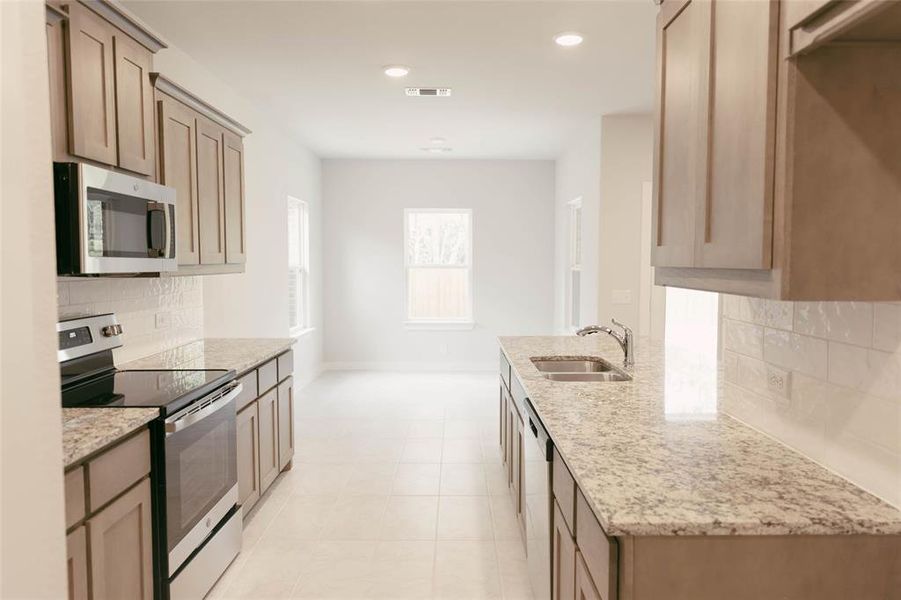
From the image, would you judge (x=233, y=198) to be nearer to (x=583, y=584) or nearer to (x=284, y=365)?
(x=284, y=365)

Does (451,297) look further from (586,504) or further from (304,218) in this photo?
(586,504)

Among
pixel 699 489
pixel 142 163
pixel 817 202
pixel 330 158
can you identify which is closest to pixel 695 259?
pixel 817 202

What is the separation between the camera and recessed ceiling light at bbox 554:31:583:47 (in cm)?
356

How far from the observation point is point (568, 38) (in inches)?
142

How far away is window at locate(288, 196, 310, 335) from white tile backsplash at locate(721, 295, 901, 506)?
5.52m

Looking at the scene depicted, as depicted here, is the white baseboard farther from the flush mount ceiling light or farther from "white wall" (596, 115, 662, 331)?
the flush mount ceiling light

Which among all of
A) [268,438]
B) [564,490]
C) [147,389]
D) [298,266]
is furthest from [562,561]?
[298,266]

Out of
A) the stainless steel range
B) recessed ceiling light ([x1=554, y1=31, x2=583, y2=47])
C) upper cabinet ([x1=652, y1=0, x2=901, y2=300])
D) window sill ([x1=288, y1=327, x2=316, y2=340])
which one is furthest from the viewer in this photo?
window sill ([x1=288, y1=327, x2=316, y2=340])

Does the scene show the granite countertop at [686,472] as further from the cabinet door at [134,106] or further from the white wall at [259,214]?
the white wall at [259,214]

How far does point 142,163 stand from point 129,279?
2.53 feet

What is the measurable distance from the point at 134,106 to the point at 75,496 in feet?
5.55

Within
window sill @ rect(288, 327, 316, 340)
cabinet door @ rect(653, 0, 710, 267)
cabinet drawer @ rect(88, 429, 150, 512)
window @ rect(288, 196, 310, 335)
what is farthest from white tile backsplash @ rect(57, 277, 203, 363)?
window @ rect(288, 196, 310, 335)

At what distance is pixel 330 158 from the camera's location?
7.82 metres

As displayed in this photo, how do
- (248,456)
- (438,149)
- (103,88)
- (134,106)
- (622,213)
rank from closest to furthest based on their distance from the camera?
(103,88)
(134,106)
(248,456)
(622,213)
(438,149)
